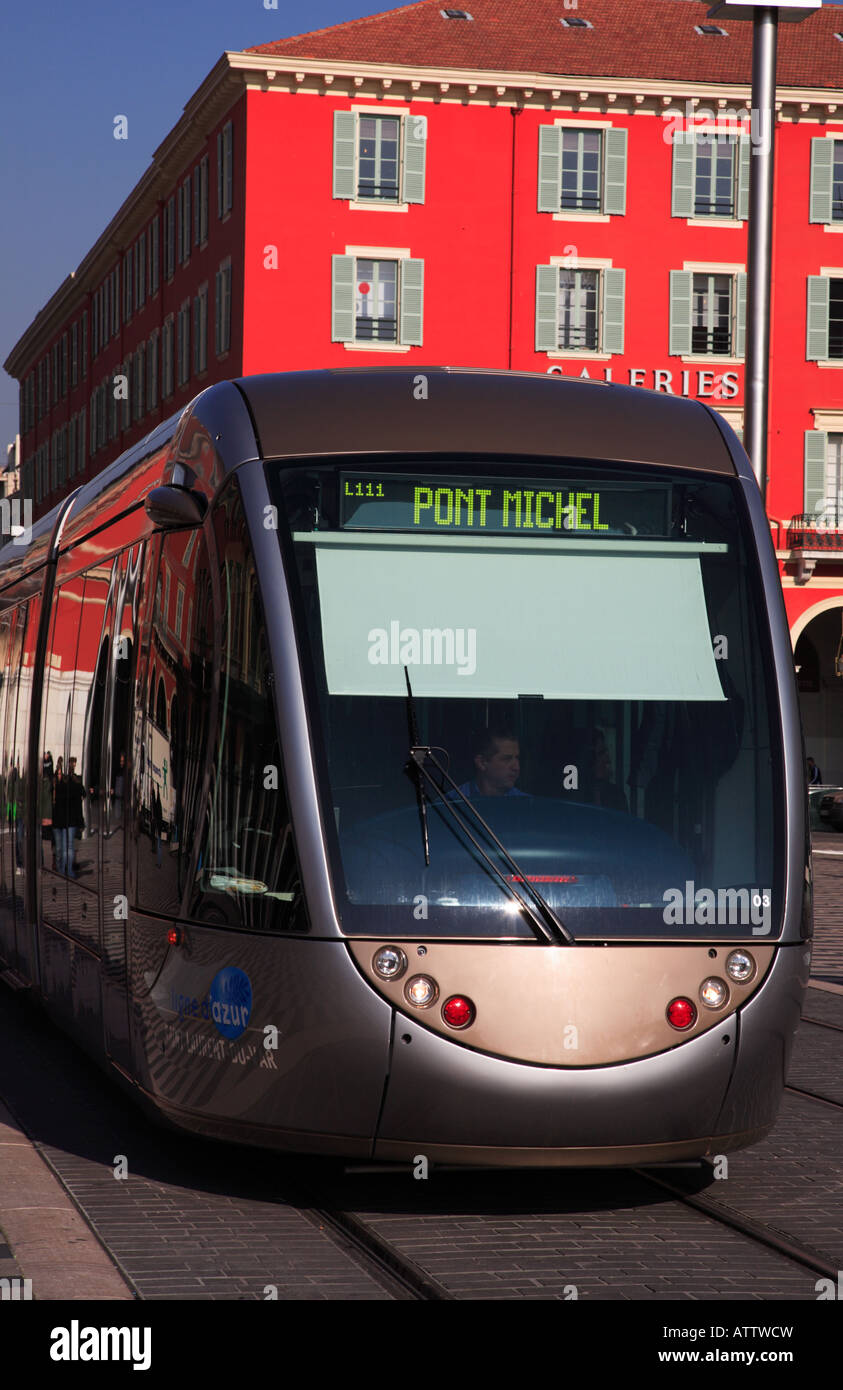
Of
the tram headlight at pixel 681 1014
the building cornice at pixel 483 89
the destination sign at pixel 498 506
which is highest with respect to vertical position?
the building cornice at pixel 483 89

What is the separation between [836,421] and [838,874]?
702 inches

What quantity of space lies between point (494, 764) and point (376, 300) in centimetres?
3674

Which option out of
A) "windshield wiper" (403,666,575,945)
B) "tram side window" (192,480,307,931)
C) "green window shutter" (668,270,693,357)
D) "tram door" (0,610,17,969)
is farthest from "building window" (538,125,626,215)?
"windshield wiper" (403,666,575,945)

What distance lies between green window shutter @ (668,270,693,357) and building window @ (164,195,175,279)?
13265mm

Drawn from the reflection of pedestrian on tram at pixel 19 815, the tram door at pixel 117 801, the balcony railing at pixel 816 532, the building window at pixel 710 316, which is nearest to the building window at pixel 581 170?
the building window at pixel 710 316

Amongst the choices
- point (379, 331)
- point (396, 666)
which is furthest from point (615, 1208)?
point (379, 331)

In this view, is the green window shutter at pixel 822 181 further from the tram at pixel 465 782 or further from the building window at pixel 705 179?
the tram at pixel 465 782

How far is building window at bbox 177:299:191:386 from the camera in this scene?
47.2m

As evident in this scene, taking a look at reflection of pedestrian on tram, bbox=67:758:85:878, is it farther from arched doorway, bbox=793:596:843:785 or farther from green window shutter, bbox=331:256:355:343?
arched doorway, bbox=793:596:843:785

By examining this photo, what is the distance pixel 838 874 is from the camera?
2812 centimetres

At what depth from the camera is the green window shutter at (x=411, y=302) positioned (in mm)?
41969

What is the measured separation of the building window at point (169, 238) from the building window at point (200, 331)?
351 centimetres

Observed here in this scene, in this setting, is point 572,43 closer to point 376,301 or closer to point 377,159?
point 377,159

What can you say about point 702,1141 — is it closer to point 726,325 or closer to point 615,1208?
point 615,1208
